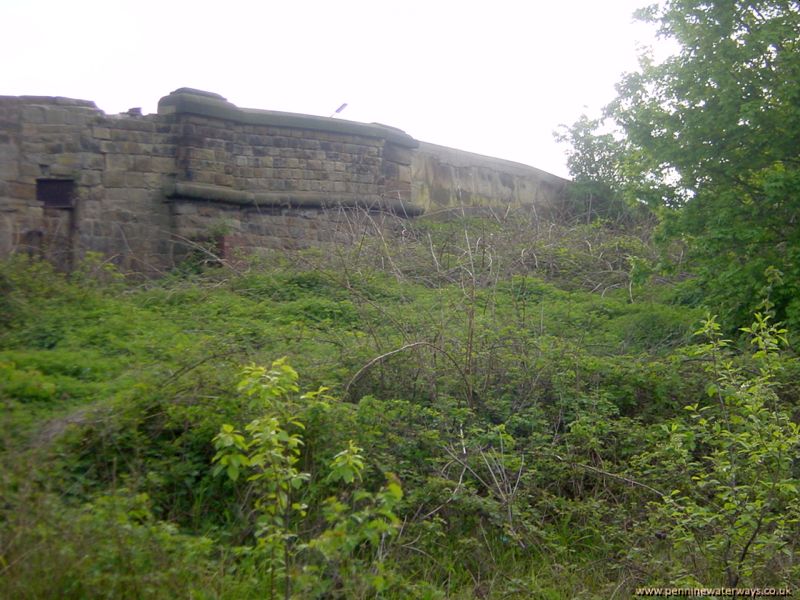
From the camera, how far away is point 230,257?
11562 mm

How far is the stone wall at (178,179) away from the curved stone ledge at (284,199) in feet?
0.06

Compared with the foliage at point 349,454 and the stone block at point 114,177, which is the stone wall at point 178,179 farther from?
the foliage at point 349,454

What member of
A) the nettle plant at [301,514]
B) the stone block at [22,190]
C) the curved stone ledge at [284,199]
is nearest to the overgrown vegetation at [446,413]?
the nettle plant at [301,514]

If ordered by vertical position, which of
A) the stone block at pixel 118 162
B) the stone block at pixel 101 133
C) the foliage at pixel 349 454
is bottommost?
the foliage at pixel 349 454

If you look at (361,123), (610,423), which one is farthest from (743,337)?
(361,123)

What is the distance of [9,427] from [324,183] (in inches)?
340

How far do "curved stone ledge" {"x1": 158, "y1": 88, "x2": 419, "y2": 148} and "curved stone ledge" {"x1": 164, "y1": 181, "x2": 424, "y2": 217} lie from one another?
954mm

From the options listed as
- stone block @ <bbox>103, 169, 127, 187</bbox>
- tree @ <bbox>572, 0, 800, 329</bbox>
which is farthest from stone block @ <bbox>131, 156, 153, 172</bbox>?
tree @ <bbox>572, 0, 800, 329</bbox>

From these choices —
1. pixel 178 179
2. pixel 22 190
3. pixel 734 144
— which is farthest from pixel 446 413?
pixel 22 190

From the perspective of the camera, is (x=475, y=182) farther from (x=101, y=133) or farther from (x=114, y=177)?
(x=101, y=133)

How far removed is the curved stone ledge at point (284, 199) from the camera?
11.5 meters

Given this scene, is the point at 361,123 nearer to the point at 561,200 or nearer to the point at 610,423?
the point at 561,200

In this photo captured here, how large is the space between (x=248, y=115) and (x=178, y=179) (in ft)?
4.42

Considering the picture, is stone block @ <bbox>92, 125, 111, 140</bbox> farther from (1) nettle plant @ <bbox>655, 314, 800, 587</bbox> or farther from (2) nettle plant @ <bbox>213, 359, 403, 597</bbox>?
(1) nettle plant @ <bbox>655, 314, 800, 587</bbox>
